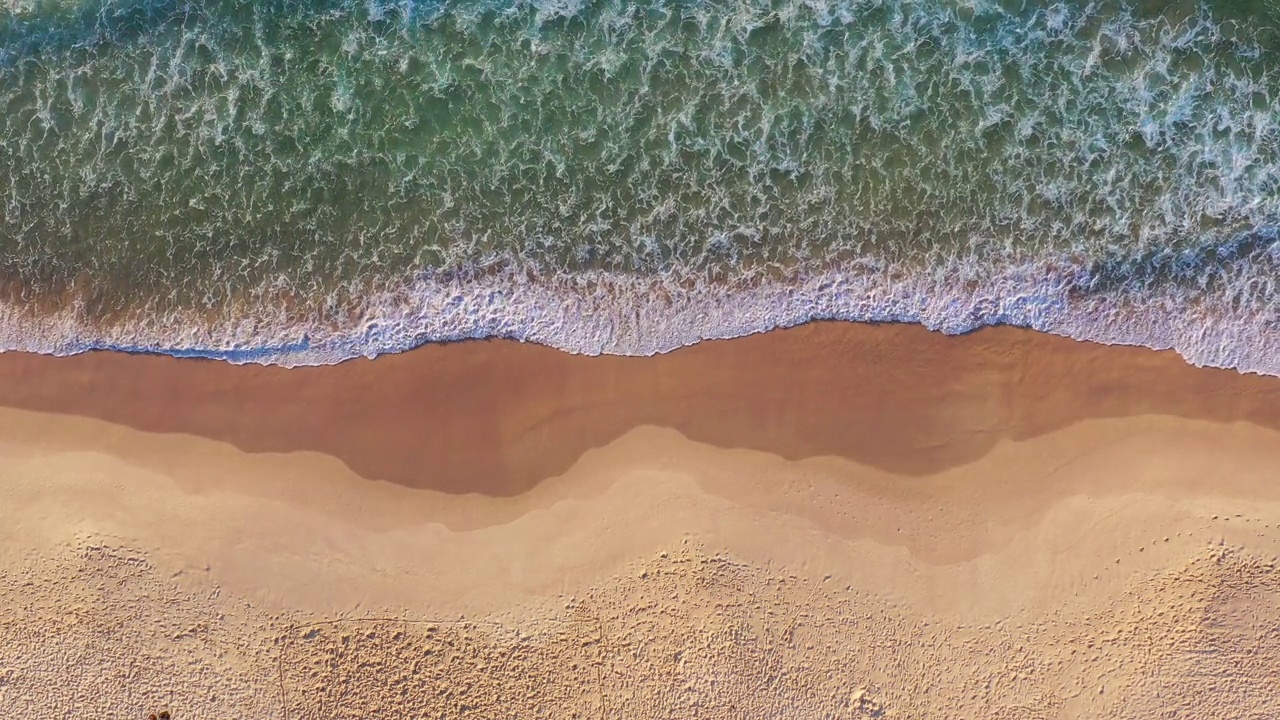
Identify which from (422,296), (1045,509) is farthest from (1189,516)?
(422,296)

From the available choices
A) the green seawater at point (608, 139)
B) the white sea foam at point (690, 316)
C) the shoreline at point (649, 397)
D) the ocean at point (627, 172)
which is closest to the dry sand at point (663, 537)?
the shoreline at point (649, 397)

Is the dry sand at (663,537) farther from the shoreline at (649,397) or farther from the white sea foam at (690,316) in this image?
the white sea foam at (690,316)

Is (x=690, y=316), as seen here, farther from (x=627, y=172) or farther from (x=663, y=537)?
(x=663, y=537)

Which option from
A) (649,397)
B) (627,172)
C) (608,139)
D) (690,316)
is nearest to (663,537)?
(649,397)

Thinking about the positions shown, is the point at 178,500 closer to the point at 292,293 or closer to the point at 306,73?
the point at 292,293

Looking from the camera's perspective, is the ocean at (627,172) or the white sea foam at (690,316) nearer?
the white sea foam at (690,316)

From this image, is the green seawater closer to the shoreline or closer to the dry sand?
the shoreline

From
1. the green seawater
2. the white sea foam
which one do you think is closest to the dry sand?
the white sea foam
